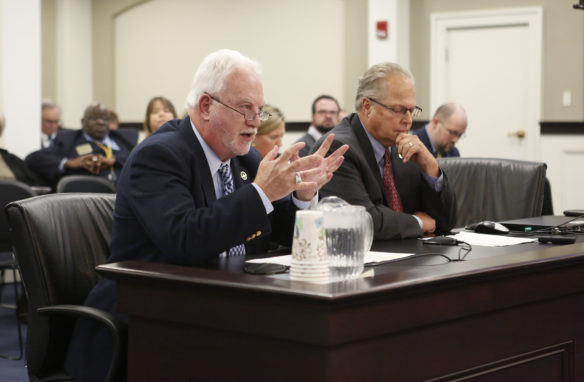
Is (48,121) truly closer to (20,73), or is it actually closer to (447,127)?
(20,73)

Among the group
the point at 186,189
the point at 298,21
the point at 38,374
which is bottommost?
the point at 38,374

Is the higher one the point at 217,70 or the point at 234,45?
the point at 234,45

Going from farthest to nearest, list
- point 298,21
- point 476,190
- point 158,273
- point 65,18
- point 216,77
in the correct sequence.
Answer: point 65,18, point 298,21, point 476,190, point 216,77, point 158,273

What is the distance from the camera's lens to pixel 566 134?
7242 mm

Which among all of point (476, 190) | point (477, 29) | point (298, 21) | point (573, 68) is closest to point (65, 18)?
point (298, 21)

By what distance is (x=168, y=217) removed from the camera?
1.90 meters

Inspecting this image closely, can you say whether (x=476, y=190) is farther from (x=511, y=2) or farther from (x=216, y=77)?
(x=511, y=2)

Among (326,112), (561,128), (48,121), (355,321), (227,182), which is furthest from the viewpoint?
(48,121)

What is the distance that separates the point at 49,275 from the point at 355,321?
95 cm

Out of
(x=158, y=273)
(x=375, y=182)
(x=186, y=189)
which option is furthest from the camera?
(x=375, y=182)

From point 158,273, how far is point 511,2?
6.57 meters

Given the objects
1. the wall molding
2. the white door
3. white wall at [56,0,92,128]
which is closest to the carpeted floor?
white wall at [56,0,92,128]

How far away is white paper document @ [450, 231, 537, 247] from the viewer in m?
2.29

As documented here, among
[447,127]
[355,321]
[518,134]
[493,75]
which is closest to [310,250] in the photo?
[355,321]
